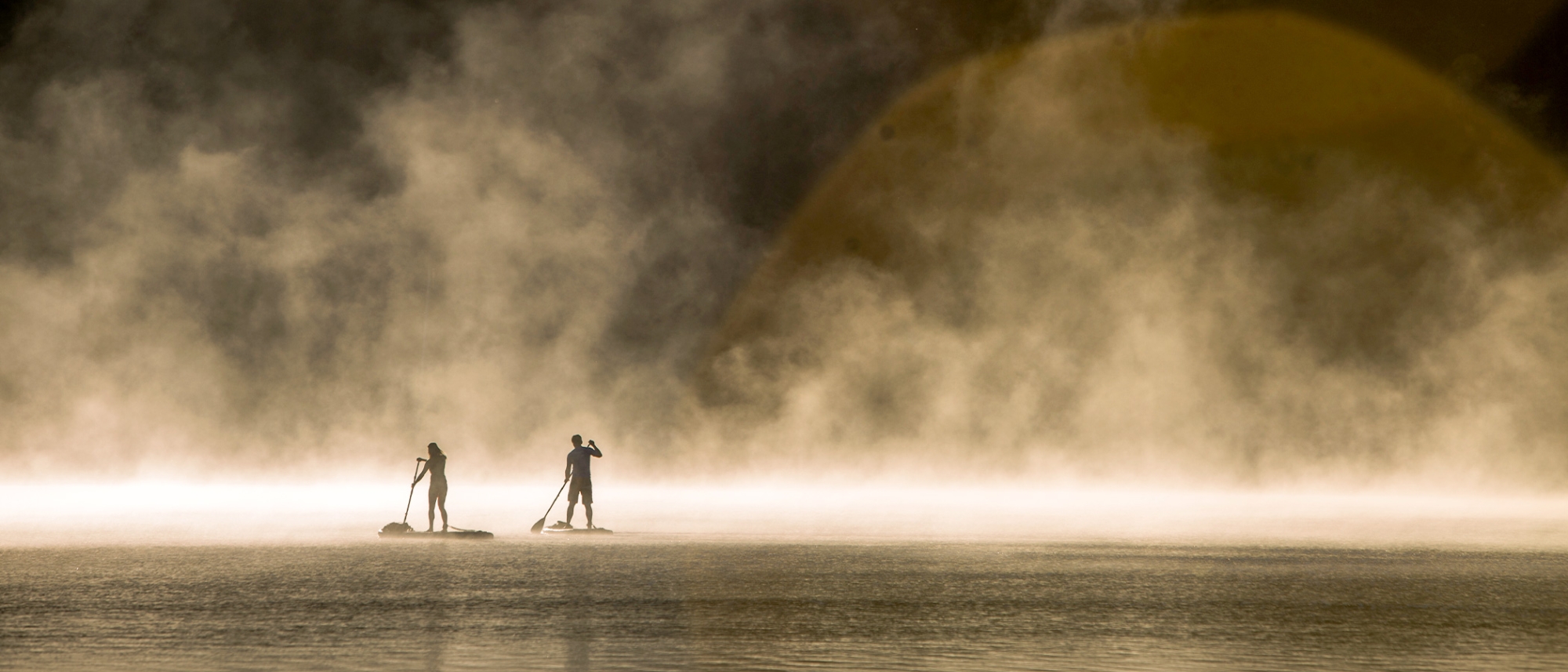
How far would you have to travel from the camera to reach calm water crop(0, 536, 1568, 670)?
854 centimetres

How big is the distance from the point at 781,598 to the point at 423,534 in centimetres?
918

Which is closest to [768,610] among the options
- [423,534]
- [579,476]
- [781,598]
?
[781,598]

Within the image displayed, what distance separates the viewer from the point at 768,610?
1089cm

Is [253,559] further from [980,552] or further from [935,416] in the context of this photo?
[935,416]

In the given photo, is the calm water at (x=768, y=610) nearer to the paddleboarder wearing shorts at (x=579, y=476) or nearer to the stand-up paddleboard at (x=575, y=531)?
the stand-up paddleboard at (x=575, y=531)

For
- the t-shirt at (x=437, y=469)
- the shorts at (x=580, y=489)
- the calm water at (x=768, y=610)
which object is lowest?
the calm water at (x=768, y=610)

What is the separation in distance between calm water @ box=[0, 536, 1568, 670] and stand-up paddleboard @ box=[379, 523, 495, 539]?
232 centimetres

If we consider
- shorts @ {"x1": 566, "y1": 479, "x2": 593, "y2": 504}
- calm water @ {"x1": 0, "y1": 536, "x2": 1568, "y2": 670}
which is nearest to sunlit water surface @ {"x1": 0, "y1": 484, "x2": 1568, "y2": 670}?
calm water @ {"x1": 0, "y1": 536, "x2": 1568, "y2": 670}

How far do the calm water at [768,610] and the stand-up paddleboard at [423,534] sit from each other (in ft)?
7.62

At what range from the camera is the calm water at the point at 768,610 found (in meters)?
8.54

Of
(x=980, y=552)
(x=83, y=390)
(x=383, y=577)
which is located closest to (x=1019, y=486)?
(x=83, y=390)

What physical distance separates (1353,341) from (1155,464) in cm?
999

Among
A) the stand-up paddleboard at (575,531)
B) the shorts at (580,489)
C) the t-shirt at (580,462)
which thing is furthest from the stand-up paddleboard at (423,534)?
the t-shirt at (580,462)

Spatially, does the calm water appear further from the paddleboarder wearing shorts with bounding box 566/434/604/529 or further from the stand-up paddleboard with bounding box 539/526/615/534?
the paddleboarder wearing shorts with bounding box 566/434/604/529
